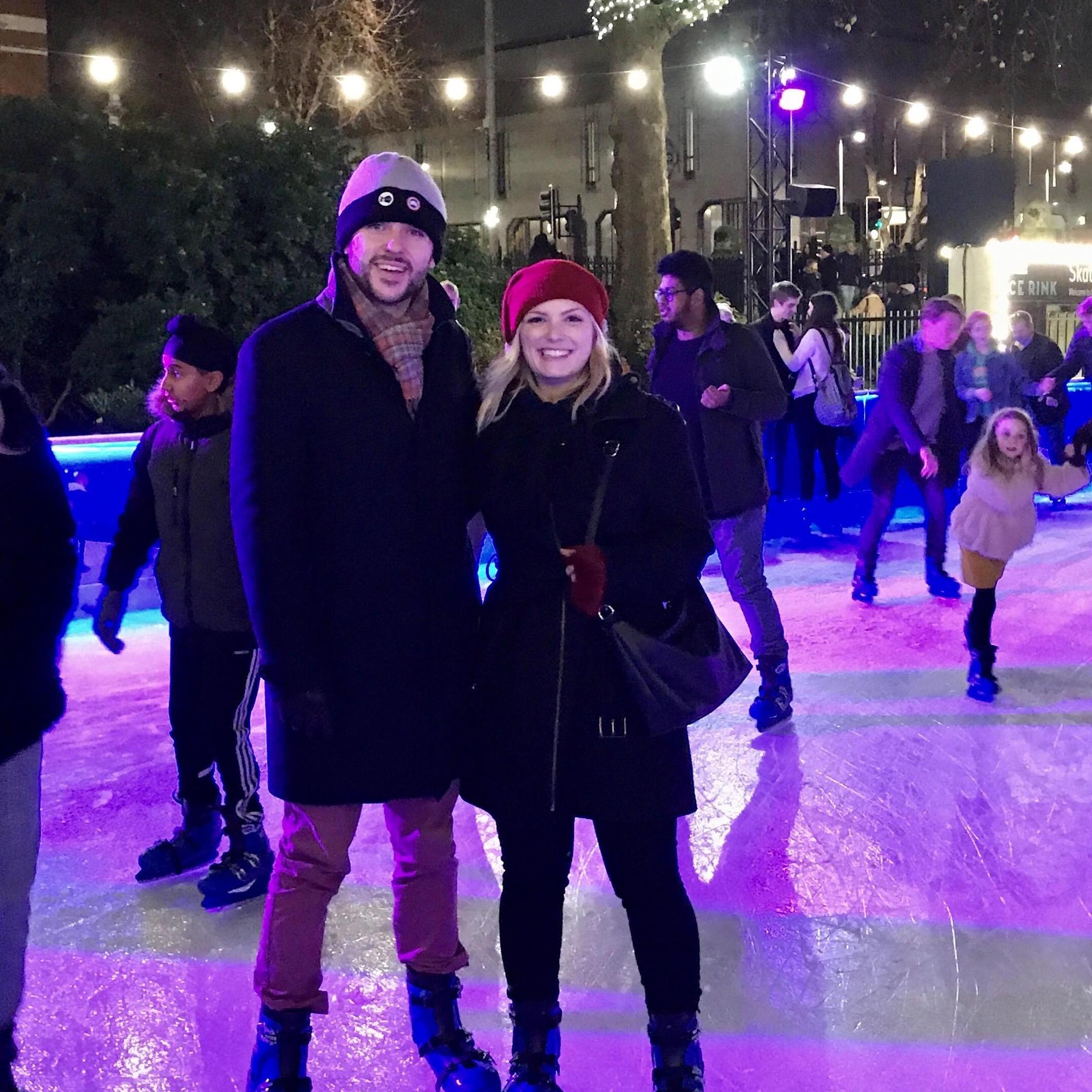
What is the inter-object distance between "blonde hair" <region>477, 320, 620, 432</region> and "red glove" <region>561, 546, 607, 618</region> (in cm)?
27

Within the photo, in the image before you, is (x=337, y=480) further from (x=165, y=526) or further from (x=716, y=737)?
(x=716, y=737)

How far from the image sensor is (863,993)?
3.08 meters

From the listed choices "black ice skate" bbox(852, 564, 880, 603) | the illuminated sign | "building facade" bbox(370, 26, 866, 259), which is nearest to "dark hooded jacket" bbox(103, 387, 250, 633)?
"black ice skate" bbox(852, 564, 880, 603)

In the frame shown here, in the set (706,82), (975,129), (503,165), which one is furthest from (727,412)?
(503,165)

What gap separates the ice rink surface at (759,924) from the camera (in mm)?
2803

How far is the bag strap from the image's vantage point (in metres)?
2.56

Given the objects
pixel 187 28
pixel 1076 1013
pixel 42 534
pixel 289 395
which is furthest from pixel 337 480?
pixel 187 28

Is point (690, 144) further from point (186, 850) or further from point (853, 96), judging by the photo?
point (186, 850)

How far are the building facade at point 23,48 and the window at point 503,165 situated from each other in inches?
486

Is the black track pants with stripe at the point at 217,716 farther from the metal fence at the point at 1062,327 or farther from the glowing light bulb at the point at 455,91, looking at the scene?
the glowing light bulb at the point at 455,91

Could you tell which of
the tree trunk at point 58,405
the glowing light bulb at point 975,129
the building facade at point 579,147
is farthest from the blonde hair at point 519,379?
the glowing light bulb at point 975,129

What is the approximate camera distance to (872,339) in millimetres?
14031

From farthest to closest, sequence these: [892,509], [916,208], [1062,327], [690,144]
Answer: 1. [690,144]
2. [916,208]
3. [1062,327]
4. [892,509]

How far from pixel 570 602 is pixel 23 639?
987 millimetres
